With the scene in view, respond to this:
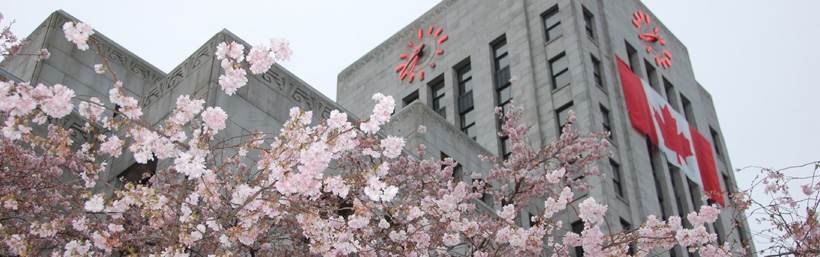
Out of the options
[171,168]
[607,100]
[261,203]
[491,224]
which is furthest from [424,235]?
[607,100]

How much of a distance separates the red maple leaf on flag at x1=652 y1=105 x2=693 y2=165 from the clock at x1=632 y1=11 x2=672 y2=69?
17.8ft

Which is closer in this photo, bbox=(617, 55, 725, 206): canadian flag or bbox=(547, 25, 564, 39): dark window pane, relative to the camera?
bbox=(617, 55, 725, 206): canadian flag

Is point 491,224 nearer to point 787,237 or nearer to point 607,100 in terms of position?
point 787,237

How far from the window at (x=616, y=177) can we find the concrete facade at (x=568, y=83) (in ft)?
0.70

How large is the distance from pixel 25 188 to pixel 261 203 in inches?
168

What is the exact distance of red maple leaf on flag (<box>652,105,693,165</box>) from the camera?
139ft

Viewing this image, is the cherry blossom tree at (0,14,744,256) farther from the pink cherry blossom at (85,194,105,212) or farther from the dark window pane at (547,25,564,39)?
the dark window pane at (547,25,564,39)

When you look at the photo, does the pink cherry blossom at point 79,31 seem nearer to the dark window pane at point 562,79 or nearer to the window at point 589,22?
the dark window pane at point 562,79

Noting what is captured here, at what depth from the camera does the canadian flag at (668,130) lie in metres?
41.2

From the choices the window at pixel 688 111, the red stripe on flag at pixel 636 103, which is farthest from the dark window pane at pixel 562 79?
the window at pixel 688 111

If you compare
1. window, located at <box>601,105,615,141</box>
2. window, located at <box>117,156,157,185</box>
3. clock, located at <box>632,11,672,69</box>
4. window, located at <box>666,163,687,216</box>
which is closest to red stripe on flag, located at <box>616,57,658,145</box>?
window, located at <box>601,105,615,141</box>

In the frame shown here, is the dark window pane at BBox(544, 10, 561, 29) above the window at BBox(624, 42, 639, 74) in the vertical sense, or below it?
above

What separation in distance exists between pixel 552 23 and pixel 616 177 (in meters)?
10.8

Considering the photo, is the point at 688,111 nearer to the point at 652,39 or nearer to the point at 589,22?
the point at 652,39
